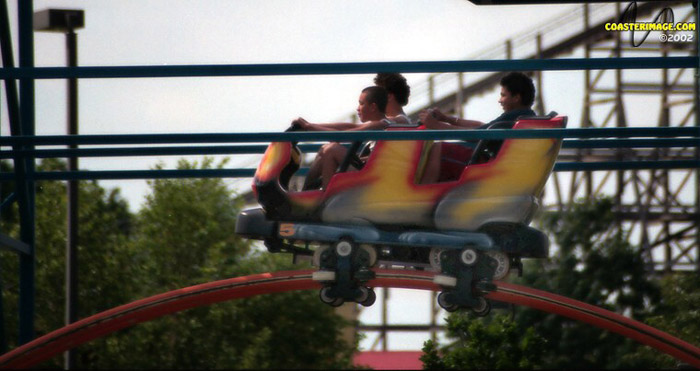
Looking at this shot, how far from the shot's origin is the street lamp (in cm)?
1797

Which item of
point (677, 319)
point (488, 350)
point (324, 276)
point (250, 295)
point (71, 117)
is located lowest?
point (324, 276)

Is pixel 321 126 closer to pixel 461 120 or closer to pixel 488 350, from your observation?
pixel 461 120

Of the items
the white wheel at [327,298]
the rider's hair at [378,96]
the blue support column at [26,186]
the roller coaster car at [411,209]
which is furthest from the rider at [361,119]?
the blue support column at [26,186]

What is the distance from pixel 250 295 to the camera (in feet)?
35.7

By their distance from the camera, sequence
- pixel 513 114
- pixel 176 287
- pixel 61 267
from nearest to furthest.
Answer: pixel 513 114 → pixel 176 287 → pixel 61 267

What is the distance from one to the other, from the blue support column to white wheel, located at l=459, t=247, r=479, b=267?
3.77 metres

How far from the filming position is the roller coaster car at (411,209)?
981 centimetres

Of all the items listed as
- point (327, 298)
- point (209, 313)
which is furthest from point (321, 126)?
point (209, 313)

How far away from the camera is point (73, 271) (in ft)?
59.3

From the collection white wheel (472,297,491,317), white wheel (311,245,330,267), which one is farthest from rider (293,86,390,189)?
white wheel (472,297,491,317)

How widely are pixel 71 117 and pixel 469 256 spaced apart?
32.2 ft

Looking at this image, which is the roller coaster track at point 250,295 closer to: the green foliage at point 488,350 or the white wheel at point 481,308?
A: the white wheel at point 481,308

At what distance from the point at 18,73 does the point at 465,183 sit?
121 inches

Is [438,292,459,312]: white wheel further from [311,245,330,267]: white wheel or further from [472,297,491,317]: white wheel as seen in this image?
[311,245,330,267]: white wheel
